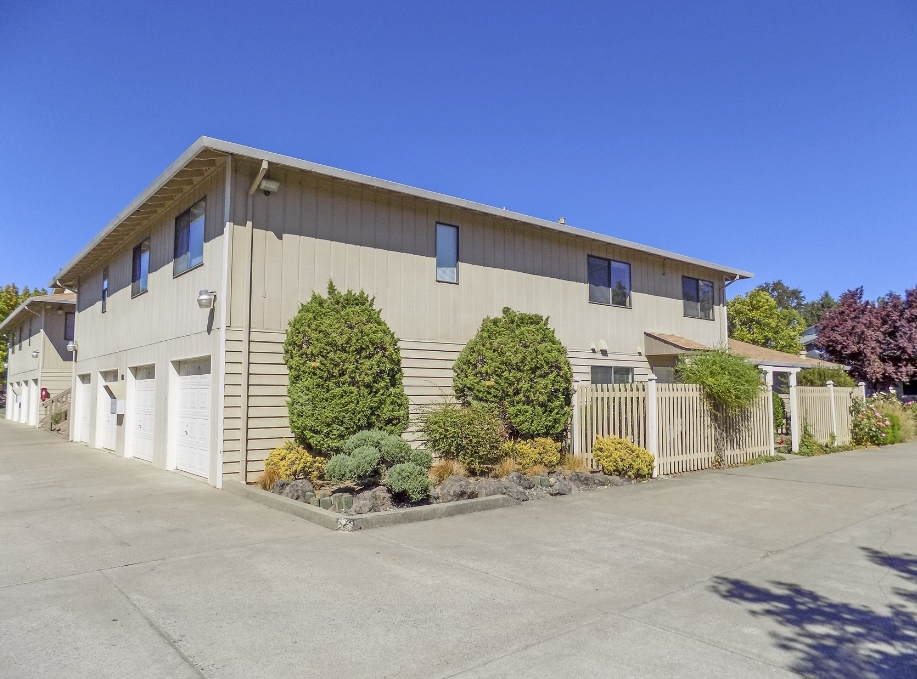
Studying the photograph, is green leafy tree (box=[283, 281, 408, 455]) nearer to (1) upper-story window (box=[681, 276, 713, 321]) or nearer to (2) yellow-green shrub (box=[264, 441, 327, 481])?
(2) yellow-green shrub (box=[264, 441, 327, 481])

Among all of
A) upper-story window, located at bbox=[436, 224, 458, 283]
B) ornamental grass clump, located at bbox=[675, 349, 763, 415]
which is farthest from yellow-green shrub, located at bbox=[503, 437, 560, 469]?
upper-story window, located at bbox=[436, 224, 458, 283]

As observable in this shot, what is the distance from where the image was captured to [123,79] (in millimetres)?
12594

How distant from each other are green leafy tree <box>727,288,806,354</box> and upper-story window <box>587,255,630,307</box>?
21.0 meters

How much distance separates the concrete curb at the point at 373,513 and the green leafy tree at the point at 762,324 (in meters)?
29.6

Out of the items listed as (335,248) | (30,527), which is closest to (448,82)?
(335,248)

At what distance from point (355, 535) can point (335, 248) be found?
5910 mm

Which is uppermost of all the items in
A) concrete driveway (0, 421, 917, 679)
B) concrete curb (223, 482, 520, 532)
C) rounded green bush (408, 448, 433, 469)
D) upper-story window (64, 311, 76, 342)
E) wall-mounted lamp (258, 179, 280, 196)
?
wall-mounted lamp (258, 179, 280, 196)

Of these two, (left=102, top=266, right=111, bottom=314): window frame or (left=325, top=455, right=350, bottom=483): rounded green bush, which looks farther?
(left=102, top=266, right=111, bottom=314): window frame

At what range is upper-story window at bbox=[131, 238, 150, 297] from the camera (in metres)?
13.8

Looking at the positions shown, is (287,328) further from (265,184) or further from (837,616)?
(837,616)

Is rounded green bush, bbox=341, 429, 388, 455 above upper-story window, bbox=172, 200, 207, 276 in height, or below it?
below

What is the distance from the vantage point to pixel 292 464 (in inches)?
366

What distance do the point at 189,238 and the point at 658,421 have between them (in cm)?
925

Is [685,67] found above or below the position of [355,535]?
above
